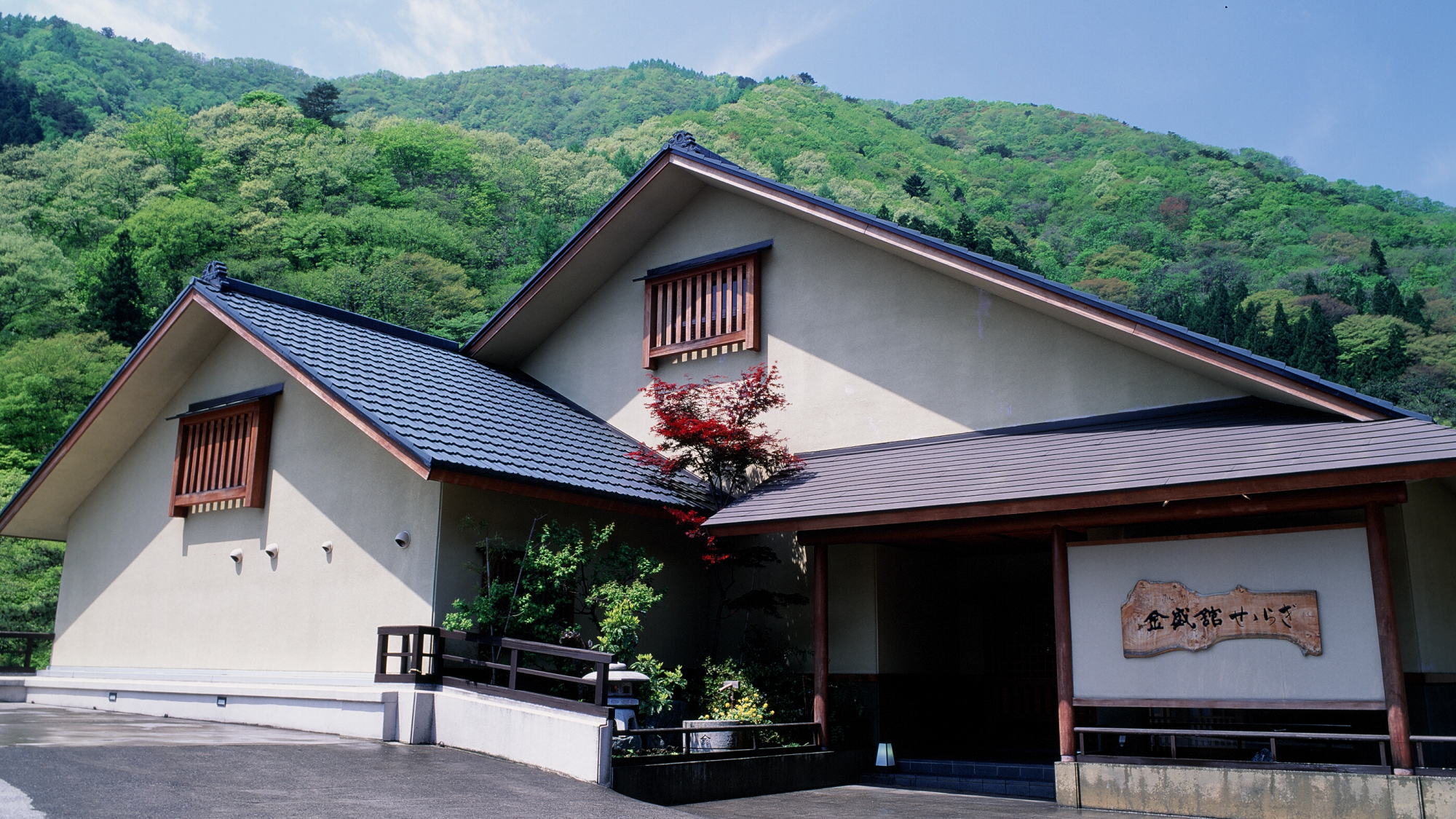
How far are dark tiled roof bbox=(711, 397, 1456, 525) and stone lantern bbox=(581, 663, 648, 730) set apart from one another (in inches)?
82.8

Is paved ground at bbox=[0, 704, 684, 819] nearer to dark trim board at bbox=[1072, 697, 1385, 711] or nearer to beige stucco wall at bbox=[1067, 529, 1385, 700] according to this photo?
dark trim board at bbox=[1072, 697, 1385, 711]

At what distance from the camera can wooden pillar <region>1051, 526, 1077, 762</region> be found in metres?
A: 10.1

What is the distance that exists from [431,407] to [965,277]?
634cm

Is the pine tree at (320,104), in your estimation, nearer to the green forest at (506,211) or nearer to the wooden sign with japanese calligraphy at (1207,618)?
the green forest at (506,211)

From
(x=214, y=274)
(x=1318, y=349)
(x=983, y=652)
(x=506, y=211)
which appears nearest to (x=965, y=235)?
(x=1318, y=349)

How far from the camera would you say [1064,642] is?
10.3 metres

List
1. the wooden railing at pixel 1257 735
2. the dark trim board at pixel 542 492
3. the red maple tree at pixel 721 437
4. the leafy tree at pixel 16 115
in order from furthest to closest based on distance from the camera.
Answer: the leafy tree at pixel 16 115 < the red maple tree at pixel 721 437 < the dark trim board at pixel 542 492 < the wooden railing at pixel 1257 735

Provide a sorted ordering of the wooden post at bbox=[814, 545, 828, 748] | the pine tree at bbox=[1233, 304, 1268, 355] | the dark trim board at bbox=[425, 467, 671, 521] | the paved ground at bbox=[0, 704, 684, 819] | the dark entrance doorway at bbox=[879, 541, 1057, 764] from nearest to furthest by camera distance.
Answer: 1. the paved ground at bbox=[0, 704, 684, 819]
2. the dark trim board at bbox=[425, 467, 671, 521]
3. the wooden post at bbox=[814, 545, 828, 748]
4. the dark entrance doorway at bbox=[879, 541, 1057, 764]
5. the pine tree at bbox=[1233, 304, 1268, 355]

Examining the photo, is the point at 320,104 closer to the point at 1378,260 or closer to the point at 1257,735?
the point at 1378,260

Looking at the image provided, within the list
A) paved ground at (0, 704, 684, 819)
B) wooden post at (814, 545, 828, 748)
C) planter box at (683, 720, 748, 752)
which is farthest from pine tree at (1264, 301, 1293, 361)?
paved ground at (0, 704, 684, 819)

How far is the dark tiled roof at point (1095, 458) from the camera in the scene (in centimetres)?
904

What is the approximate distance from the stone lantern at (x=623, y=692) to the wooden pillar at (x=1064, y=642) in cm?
387

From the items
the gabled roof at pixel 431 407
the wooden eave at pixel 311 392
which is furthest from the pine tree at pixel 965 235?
the wooden eave at pixel 311 392

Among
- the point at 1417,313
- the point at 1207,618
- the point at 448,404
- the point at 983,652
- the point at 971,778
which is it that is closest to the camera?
the point at 1207,618
